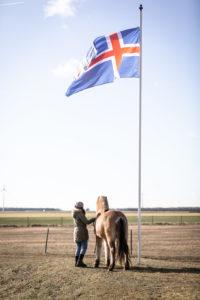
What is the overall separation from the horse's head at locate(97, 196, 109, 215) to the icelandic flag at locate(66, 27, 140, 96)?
4.55 m

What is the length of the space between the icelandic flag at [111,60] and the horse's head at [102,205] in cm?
455

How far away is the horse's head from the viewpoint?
9531 mm

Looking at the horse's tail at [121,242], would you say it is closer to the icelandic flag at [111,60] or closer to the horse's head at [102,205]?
the horse's head at [102,205]

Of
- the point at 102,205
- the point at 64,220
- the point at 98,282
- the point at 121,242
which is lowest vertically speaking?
the point at 64,220

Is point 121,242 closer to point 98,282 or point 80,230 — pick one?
point 98,282

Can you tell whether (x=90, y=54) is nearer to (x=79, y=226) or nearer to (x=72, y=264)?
(x=79, y=226)

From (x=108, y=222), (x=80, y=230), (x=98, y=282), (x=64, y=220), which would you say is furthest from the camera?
(x=64, y=220)

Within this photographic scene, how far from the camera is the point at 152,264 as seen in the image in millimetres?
10031

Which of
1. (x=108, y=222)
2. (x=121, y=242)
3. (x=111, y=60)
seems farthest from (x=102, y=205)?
(x=111, y=60)

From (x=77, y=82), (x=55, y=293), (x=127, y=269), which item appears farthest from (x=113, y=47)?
(x=55, y=293)

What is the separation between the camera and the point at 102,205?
9.63m

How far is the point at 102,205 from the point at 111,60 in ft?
18.5

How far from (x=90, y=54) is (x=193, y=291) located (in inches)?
359

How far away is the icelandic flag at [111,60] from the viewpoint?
1099cm
